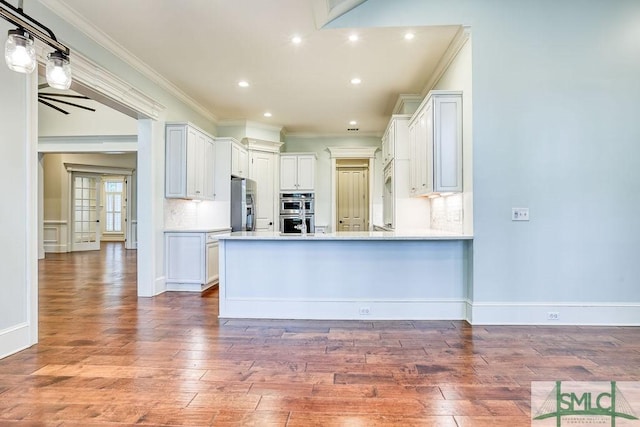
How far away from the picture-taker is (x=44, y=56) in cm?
288

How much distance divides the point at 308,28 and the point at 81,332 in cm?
354

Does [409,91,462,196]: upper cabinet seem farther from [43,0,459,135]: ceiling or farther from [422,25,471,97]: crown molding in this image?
[43,0,459,135]: ceiling

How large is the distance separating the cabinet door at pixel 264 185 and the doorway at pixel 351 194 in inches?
86.9

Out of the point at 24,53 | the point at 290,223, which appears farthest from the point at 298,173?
the point at 24,53

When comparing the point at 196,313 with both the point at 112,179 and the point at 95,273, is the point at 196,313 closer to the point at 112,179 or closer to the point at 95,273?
the point at 95,273

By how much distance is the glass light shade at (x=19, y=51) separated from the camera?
5.93 feet

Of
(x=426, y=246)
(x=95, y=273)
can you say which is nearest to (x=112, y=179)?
(x=95, y=273)

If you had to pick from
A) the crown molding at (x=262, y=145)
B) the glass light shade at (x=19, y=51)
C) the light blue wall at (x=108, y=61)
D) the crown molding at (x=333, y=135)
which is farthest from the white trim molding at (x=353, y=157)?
the glass light shade at (x=19, y=51)

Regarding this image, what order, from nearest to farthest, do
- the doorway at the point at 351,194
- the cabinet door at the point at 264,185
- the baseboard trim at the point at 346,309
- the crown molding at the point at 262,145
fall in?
the baseboard trim at the point at 346,309 < the crown molding at the point at 262,145 < the cabinet door at the point at 264,185 < the doorway at the point at 351,194

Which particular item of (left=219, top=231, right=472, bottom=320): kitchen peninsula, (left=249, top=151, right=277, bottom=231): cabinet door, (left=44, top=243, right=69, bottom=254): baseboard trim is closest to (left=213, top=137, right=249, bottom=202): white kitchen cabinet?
(left=249, top=151, right=277, bottom=231): cabinet door

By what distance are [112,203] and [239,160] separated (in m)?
8.97

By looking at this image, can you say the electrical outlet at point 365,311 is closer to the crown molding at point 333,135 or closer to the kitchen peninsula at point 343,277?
the kitchen peninsula at point 343,277

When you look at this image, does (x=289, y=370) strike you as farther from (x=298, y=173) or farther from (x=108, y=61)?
(x=298, y=173)

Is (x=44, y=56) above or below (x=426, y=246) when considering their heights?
above
